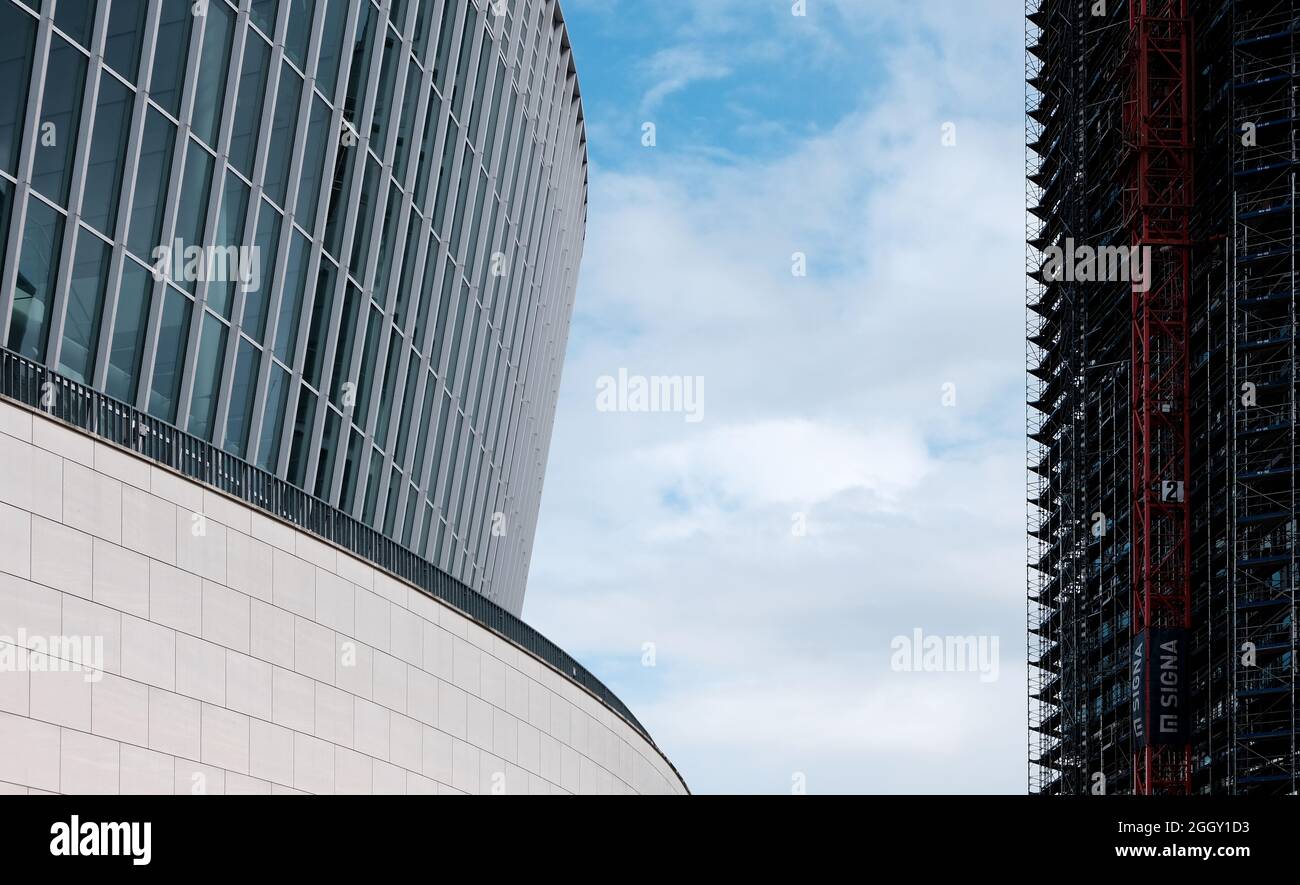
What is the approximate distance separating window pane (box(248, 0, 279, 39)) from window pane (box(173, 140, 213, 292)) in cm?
311

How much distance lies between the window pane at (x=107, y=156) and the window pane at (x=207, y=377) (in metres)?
3.24

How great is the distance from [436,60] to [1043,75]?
5407 centimetres

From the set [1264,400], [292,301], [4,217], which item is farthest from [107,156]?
[1264,400]

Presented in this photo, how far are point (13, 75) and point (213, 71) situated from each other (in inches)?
210

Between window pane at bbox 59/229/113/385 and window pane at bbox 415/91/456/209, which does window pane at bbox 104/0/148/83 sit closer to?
window pane at bbox 59/229/113/385

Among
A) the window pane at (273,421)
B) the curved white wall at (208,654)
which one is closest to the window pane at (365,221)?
the window pane at (273,421)

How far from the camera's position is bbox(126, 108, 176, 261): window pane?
1029 inches

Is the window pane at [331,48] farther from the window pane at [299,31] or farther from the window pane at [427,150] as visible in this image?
the window pane at [427,150]

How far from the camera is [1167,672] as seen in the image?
197 feet

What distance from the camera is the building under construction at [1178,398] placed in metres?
57.9

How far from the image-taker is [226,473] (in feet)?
77.4

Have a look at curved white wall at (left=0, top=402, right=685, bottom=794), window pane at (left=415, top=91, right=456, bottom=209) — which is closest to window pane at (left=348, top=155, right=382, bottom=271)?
window pane at (left=415, top=91, right=456, bottom=209)
